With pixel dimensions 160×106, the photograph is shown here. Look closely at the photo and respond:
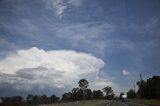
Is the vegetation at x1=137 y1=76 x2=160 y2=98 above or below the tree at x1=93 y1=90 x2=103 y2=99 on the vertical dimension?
below

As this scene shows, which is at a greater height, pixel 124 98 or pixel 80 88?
pixel 80 88

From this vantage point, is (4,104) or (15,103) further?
(15,103)

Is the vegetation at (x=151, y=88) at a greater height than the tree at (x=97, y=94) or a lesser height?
lesser

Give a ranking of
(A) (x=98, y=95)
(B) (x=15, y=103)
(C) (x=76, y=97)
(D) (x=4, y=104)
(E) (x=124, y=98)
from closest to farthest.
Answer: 1. (D) (x=4, y=104)
2. (B) (x=15, y=103)
3. (E) (x=124, y=98)
4. (C) (x=76, y=97)
5. (A) (x=98, y=95)

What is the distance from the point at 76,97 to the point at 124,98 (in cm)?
7142

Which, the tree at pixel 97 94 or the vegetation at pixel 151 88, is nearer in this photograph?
the vegetation at pixel 151 88

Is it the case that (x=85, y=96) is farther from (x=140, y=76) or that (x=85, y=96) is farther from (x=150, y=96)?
(x=140, y=76)

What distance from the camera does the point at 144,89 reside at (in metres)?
107

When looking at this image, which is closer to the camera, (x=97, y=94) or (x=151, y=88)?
(x=151, y=88)

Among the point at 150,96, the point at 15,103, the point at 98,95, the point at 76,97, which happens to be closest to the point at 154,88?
the point at 150,96

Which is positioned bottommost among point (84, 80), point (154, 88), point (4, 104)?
point (4, 104)

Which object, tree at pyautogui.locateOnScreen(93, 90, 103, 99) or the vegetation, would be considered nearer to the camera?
the vegetation

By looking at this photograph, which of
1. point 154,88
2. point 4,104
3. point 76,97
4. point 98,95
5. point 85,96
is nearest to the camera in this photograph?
point 4,104

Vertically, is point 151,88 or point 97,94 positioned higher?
point 97,94
